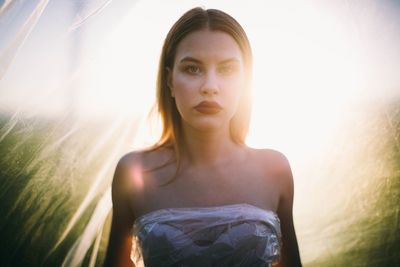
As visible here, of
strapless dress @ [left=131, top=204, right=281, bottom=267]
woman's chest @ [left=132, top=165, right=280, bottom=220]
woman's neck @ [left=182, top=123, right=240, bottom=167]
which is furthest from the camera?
woman's neck @ [left=182, top=123, right=240, bottom=167]

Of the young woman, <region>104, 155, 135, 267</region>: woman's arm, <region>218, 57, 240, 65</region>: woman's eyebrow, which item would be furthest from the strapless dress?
<region>218, 57, 240, 65</region>: woman's eyebrow

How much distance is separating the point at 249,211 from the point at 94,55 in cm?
113

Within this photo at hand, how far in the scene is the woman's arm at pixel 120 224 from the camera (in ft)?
3.70

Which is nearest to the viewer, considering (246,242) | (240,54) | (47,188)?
(246,242)

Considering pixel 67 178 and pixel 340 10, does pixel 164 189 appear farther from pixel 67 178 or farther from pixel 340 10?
pixel 340 10

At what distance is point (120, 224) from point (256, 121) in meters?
0.91

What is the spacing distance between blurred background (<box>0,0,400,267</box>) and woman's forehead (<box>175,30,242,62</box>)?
403mm

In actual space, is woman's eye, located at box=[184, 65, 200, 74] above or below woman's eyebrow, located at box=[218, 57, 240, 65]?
below

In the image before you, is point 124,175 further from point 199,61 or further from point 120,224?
point 199,61

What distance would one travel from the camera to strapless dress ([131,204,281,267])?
0.92 metres

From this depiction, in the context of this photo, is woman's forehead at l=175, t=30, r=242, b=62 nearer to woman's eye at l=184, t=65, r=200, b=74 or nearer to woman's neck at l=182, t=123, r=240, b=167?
woman's eye at l=184, t=65, r=200, b=74

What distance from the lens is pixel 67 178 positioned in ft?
4.44

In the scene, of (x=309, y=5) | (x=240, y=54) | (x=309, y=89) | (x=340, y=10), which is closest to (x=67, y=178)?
(x=240, y=54)

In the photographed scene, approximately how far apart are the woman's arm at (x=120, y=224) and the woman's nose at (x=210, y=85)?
0.55 m
